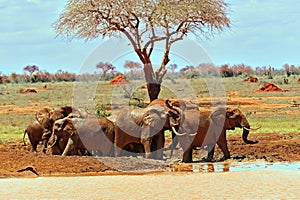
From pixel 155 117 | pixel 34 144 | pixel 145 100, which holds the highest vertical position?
pixel 145 100

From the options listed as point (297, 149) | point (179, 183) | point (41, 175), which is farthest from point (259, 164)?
point (41, 175)

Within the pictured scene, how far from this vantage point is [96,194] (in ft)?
41.6

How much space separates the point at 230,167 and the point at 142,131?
8.59ft

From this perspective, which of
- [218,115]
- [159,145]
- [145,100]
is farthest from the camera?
[145,100]

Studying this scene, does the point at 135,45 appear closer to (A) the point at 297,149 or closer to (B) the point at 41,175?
Answer: (A) the point at 297,149

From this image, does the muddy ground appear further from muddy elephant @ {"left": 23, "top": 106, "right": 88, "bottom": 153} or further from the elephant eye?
muddy elephant @ {"left": 23, "top": 106, "right": 88, "bottom": 153}

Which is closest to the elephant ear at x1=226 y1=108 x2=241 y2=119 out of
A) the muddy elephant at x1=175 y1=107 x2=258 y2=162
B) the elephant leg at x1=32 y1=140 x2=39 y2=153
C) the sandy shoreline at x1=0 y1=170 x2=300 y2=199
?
the muddy elephant at x1=175 y1=107 x2=258 y2=162

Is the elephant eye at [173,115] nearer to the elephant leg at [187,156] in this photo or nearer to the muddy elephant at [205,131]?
the muddy elephant at [205,131]

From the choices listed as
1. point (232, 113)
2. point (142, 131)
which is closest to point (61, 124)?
point (142, 131)

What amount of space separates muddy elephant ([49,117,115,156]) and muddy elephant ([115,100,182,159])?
0.81 feet

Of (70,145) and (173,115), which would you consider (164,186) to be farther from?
(173,115)

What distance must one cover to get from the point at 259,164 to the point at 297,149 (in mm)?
2612

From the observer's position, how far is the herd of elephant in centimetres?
1825

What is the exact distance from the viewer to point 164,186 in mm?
13516
